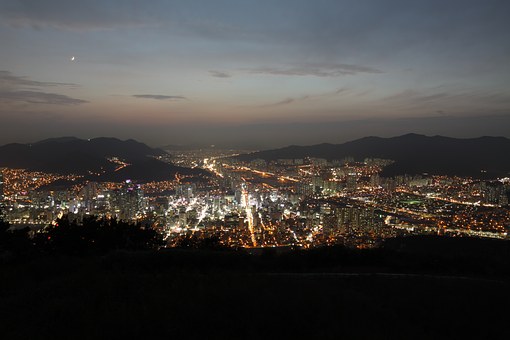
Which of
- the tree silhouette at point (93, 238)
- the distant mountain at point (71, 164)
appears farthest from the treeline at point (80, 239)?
the distant mountain at point (71, 164)

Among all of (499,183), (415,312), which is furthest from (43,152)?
(415,312)

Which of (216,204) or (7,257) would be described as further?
(216,204)

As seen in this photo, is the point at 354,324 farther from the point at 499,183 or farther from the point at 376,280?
the point at 499,183

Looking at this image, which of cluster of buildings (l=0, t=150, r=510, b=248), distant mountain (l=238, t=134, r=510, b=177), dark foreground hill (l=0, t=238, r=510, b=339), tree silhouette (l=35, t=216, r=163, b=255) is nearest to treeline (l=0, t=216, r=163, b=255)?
tree silhouette (l=35, t=216, r=163, b=255)

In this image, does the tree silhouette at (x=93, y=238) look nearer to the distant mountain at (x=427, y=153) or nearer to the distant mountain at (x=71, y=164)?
the distant mountain at (x=71, y=164)

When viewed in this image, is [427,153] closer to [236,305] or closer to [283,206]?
[283,206]

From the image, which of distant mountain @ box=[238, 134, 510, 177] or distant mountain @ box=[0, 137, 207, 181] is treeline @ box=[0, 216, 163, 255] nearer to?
distant mountain @ box=[0, 137, 207, 181]

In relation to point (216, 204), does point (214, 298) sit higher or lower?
higher
